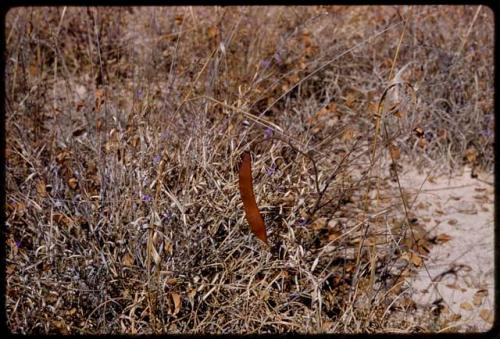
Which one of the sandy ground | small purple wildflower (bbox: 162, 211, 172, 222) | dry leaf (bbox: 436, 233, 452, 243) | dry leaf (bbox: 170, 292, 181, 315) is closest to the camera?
dry leaf (bbox: 170, 292, 181, 315)

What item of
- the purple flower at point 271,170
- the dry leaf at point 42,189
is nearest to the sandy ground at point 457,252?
the purple flower at point 271,170

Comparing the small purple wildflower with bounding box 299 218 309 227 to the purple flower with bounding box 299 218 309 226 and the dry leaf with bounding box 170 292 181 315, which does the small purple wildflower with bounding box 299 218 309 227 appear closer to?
the purple flower with bounding box 299 218 309 226

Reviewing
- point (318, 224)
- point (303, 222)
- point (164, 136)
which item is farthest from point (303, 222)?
point (164, 136)

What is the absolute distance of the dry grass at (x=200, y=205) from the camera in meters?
2.33

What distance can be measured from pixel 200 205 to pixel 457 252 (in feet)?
4.07

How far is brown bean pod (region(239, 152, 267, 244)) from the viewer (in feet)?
7.56

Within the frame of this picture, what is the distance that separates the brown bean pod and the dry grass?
108mm

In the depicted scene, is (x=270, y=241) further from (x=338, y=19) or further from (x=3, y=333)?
(x=338, y=19)

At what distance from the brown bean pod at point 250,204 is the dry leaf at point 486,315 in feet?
3.17

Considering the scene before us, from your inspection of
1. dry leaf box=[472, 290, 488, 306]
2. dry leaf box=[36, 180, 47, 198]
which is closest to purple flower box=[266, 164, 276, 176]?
dry leaf box=[36, 180, 47, 198]

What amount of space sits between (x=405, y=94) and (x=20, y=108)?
192 cm

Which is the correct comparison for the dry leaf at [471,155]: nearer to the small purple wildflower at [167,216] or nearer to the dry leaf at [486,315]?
the dry leaf at [486,315]

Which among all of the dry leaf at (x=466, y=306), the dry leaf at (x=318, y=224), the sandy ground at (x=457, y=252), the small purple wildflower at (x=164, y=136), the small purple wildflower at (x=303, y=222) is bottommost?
the dry leaf at (x=466, y=306)

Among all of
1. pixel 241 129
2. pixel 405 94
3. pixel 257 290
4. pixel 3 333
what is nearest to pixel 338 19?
pixel 405 94
